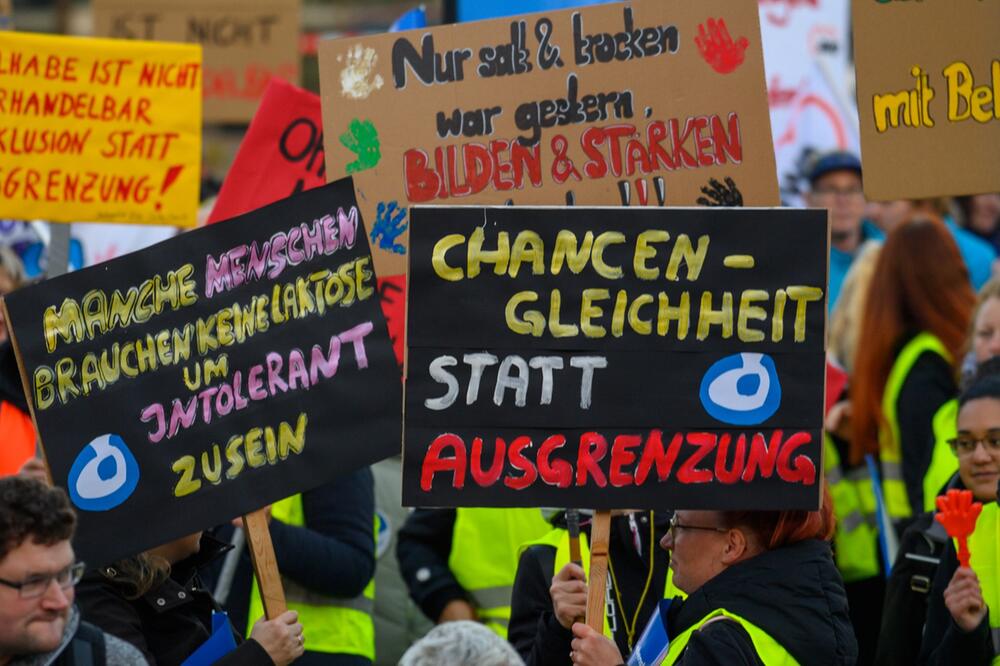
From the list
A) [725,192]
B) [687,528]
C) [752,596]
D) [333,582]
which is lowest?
[333,582]

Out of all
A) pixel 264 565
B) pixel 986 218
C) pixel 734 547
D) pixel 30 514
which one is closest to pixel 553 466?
pixel 734 547

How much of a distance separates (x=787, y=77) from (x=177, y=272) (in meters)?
6.79

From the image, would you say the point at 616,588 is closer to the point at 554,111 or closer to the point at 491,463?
the point at 491,463

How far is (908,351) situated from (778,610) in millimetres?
3253

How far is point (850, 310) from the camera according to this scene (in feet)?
24.8

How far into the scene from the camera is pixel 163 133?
22.1ft

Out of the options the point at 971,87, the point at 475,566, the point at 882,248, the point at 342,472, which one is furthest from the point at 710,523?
the point at 882,248

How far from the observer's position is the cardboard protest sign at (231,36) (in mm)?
9906

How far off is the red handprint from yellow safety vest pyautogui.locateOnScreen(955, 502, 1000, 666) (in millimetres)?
1578

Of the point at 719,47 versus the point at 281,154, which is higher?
the point at 719,47

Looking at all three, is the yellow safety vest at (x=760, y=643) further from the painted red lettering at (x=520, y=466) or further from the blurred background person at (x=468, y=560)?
the blurred background person at (x=468, y=560)

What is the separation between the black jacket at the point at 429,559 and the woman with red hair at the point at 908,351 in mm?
1873

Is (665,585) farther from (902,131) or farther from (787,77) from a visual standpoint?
(787,77)

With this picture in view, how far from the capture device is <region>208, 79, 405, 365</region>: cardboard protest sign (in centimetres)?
628
